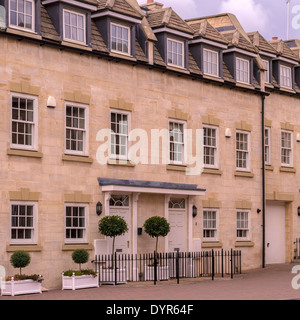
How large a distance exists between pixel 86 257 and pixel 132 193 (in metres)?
3.67

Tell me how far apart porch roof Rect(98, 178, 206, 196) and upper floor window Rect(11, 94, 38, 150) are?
3100 mm

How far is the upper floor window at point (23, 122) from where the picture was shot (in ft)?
75.7

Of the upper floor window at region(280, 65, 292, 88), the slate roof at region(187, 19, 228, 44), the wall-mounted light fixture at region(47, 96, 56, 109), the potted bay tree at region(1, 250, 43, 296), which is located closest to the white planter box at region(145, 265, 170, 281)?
the potted bay tree at region(1, 250, 43, 296)

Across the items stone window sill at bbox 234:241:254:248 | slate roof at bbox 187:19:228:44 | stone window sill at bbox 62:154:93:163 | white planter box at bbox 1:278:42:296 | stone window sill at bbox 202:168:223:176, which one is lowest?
white planter box at bbox 1:278:42:296

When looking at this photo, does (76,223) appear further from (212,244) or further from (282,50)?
(282,50)

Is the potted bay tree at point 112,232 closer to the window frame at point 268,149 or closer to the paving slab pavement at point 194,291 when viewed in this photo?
the paving slab pavement at point 194,291

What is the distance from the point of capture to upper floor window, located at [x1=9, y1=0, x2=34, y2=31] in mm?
23188

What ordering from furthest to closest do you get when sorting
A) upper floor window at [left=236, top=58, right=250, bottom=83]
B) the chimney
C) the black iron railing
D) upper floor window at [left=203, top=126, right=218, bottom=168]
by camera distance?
the chimney, upper floor window at [left=236, top=58, right=250, bottom=83], upper floor window at [left=203, top=126, right=218, bottom=168], the black iron railing

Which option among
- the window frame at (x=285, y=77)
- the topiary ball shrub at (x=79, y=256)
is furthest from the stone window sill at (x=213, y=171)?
the topiary ball shrub at (x=79, y=256)

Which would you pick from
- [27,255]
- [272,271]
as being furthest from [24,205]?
[272,271]

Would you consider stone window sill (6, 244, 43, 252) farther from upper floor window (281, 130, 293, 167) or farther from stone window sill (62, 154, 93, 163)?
upper floor window (281, 130, 293, 167)

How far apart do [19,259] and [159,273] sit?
6417 millimetres

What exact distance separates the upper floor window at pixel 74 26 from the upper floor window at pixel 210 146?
23.6 feet

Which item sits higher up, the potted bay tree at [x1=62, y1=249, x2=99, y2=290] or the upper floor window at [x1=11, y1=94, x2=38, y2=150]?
the upper floor window at [x1=11, y1=94, x2=38, y2=150]
